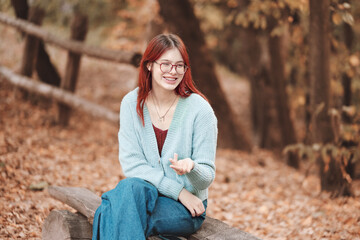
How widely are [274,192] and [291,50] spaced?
471 cm

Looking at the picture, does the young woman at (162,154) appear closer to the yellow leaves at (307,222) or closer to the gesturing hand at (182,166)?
the gesturing hand at (182,166)

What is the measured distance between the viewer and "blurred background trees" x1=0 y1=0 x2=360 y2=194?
4352mm

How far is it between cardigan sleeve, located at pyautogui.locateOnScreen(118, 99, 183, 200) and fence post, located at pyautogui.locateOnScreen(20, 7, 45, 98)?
16.8 feet

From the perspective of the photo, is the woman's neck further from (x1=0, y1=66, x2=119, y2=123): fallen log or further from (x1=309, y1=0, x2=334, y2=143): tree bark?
(x1=0, y1=66, x2=119, y2=123): fallen log

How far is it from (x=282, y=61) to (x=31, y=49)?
469 centimetres

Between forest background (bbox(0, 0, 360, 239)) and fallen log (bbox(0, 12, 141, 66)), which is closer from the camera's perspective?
forest background (bbox(0, 0, 360, 239))

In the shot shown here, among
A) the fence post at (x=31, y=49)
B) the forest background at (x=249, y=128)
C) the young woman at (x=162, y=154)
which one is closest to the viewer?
the young woman at (x=162, y=154)

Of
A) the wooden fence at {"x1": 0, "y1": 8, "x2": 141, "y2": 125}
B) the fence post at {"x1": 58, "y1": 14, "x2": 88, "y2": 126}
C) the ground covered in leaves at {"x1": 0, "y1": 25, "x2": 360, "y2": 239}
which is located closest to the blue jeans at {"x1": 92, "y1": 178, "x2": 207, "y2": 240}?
the ground covered in leaves at {"x1": 0, "y1": 25, "x2": 360, "y2": 239}

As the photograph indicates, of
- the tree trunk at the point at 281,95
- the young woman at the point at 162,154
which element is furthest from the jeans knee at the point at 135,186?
the tree trunk at the point at 281,95

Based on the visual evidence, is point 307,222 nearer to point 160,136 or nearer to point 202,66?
point 160,136

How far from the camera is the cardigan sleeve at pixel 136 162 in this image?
2494 mm

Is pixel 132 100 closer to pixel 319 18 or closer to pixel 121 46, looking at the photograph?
pixel 319 18

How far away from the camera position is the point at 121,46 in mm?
8133

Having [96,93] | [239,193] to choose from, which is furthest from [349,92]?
[96,93]
